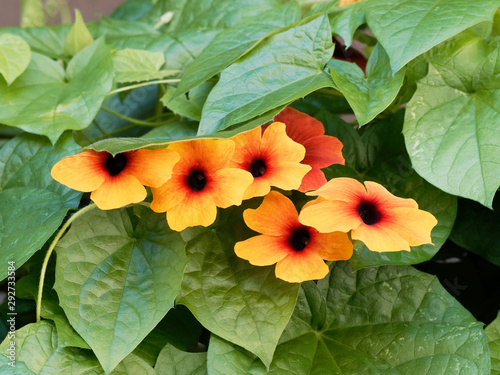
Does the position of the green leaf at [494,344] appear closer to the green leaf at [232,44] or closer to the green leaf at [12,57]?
the green leaf at [232,44]

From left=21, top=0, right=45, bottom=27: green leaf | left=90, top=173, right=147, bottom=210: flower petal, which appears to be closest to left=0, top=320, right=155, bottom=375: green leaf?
left=90, top=173, right=147, bottom=210: flower petal

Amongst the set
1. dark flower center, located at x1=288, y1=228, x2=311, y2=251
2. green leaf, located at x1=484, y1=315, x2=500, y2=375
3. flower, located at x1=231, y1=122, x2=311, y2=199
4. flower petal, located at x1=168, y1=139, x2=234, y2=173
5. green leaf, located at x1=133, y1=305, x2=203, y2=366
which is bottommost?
green leaf, located at x1=484, y1=315, x2=500, y2=375

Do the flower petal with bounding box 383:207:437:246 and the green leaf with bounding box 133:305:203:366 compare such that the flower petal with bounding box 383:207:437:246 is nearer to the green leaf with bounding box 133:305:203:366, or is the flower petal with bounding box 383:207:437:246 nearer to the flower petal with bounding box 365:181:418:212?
the flower petal with bounding box 365:181:418:212

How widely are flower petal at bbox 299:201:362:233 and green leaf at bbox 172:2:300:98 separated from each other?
0.17 m

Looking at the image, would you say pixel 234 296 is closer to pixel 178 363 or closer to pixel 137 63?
pixel 178 363

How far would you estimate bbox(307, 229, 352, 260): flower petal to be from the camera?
0.41 meters

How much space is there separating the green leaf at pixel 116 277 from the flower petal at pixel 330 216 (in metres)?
0.12

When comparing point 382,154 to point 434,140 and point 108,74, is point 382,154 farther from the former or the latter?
point 108,74

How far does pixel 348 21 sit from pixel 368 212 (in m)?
0.23

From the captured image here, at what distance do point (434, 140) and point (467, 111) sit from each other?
5 centimetres

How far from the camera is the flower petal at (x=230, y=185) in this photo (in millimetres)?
385

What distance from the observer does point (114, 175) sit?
1.31ft

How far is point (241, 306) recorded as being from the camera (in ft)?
1.41

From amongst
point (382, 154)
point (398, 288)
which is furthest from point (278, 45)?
point (398, 288)
